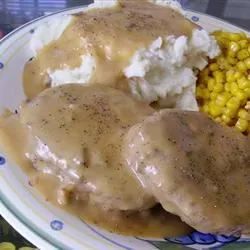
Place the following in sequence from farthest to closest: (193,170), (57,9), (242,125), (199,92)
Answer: (57,9)
(199,92)
(242,125)
(193,170)

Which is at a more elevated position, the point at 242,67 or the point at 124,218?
the point at 242,67

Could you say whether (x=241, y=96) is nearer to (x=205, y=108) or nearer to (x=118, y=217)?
(x=205, y=108)

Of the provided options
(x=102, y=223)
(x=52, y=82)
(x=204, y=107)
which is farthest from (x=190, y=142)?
(x=52, y=82)

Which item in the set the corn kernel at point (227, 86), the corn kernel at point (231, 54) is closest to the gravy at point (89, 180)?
the corn kernel at point (227, 86)

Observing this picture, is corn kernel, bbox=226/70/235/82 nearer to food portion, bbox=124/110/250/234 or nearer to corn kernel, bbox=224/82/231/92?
corn kernel, bbox=224/82/231/92

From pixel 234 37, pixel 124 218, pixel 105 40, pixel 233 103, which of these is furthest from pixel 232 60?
pixel 124 218

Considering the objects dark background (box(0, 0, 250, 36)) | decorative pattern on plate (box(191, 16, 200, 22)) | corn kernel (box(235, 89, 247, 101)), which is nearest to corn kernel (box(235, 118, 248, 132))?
corn kernel (box(235, 89, 247, 101))

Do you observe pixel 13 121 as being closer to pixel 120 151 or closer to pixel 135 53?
pixel 120 151

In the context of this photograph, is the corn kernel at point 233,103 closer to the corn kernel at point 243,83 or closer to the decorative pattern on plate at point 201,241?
the corn kernel at point 243,83
